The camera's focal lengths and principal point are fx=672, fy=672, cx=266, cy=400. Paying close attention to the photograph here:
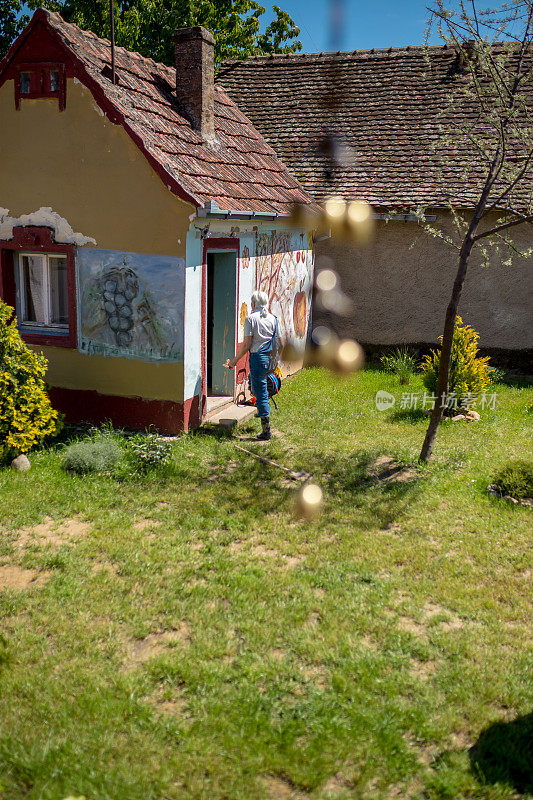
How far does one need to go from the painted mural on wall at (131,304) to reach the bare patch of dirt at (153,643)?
14.4ft

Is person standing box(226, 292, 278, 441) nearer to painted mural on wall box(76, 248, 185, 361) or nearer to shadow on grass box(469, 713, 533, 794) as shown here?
painted mural on wall box(76, 248, 185, 361)

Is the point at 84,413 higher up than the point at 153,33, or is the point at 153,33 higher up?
the point at 153,33


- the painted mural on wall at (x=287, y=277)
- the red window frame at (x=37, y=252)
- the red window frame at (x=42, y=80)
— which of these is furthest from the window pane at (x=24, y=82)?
the painted mural on wall at (x=287, y=277)

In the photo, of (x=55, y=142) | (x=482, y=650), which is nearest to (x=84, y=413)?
(x=55, y=142)

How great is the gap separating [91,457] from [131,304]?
7.33 ft

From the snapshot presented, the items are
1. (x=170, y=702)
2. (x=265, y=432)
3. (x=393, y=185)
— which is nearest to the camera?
(x=170, y=702)

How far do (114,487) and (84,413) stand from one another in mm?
2395

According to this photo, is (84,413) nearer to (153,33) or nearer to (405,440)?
(405,440)

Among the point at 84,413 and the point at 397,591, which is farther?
the point at 84,413

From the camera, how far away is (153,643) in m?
4.83

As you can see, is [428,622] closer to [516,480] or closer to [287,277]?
[516,480]

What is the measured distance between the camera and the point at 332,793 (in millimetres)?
3576

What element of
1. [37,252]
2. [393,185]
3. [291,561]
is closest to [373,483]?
[291,561]

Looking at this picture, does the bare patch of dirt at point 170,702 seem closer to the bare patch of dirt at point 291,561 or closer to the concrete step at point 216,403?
the bare patch of dirt at point 291,561
